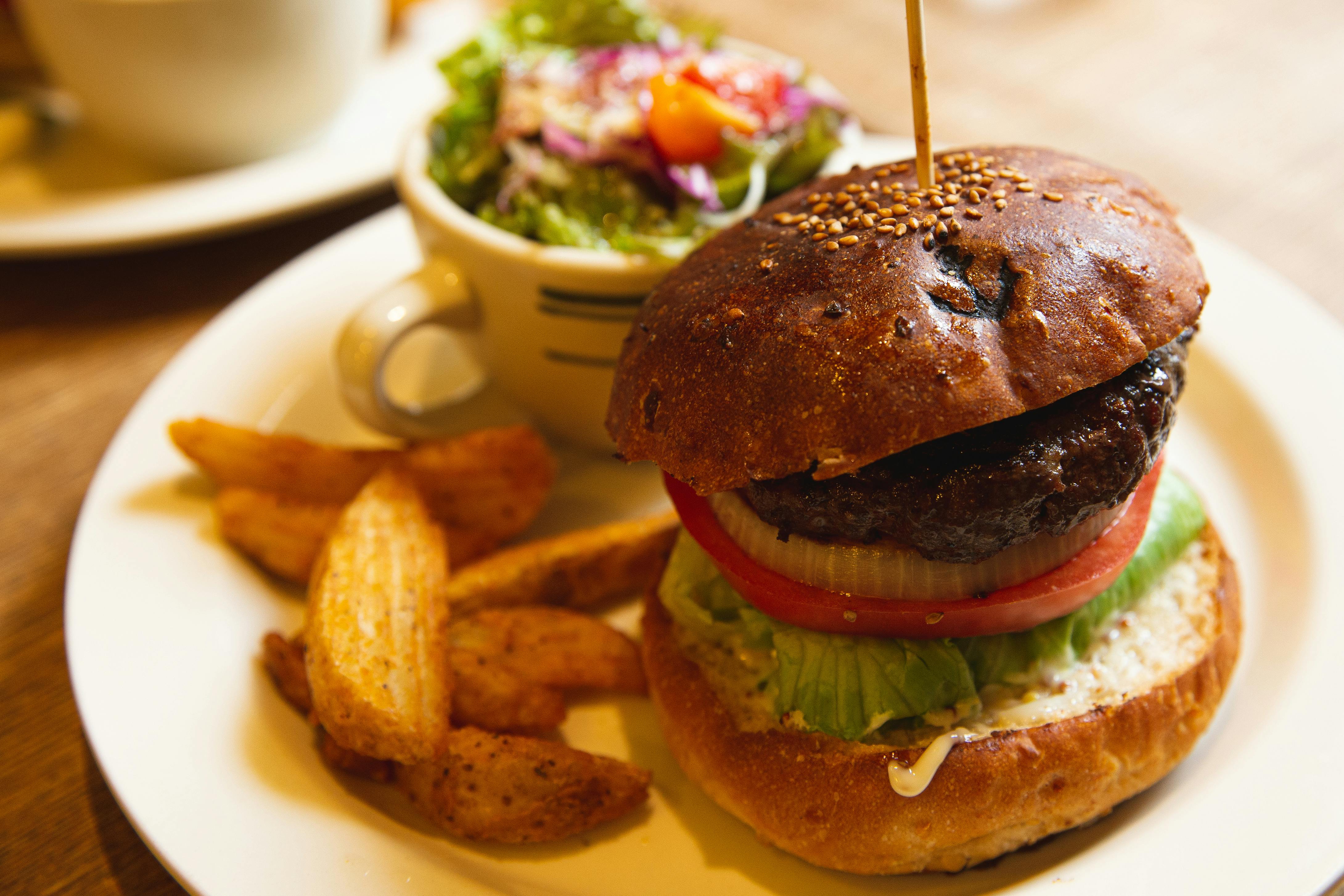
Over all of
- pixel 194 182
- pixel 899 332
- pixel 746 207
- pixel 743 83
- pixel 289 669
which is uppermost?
pixel 899 332

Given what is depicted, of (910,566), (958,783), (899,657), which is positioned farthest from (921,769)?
(910,566)

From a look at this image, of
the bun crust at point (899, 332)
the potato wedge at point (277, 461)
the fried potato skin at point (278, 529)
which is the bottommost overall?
the fried potato skin at point (278, 529)

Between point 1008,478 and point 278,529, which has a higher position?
point 1008,478

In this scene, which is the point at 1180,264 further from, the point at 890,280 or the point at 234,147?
the point at 234,147

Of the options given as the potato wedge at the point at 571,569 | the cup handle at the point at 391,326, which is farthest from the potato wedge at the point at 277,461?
the potato wedge at the point at 571,569

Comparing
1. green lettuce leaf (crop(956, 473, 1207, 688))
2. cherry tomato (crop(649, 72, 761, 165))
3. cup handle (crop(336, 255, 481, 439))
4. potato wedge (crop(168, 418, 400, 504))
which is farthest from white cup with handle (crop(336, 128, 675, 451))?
green lettuce leaf (crop(956, 473, 1207, 688))

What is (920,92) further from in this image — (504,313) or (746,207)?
(504,313)

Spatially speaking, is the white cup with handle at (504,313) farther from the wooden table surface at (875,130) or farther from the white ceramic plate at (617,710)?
the wooden table surface at (875,130)
